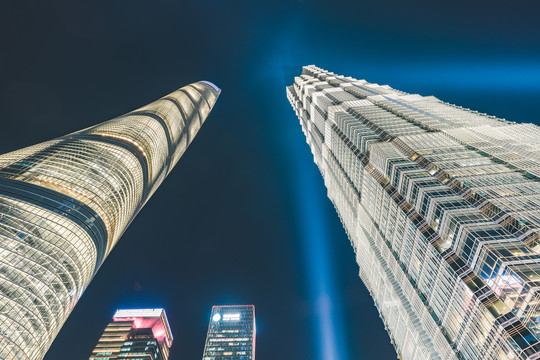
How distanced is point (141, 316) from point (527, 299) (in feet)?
571

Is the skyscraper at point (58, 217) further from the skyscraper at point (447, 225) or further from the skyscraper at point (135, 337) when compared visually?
the skyscraper at point (135, 337)

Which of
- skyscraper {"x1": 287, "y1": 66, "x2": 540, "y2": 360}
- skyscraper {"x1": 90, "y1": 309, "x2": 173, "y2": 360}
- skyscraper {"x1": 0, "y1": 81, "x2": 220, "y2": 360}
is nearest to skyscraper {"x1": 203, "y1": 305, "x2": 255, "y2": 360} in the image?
skyscraper {"x1": 90, "y1": 309, "x2": 173, "y2": 360}

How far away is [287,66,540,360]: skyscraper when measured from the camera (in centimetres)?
3494

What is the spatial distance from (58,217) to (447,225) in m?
85.8

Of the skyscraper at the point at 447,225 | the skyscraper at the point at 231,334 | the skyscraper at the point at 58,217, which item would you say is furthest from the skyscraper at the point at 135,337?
the skyscraper at the point at 447,225

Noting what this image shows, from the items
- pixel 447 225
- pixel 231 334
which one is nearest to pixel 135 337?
pixel 231 334

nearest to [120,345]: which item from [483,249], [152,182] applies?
[152,182]

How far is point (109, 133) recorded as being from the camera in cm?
10731

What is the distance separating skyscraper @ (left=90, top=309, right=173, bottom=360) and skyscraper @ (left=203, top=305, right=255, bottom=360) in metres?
28.2

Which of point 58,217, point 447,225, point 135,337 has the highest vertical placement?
point 135,337

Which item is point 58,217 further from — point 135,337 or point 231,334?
point 231,334

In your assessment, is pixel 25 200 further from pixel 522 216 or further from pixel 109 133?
pixel 522 216

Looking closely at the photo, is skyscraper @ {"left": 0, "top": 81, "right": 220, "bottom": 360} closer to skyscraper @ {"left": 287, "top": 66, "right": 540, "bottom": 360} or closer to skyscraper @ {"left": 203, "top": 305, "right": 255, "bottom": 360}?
skyscraper @ {"left": 287, "top": 66, "right": 540, "bottom": 360}

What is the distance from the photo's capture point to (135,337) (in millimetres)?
146125
